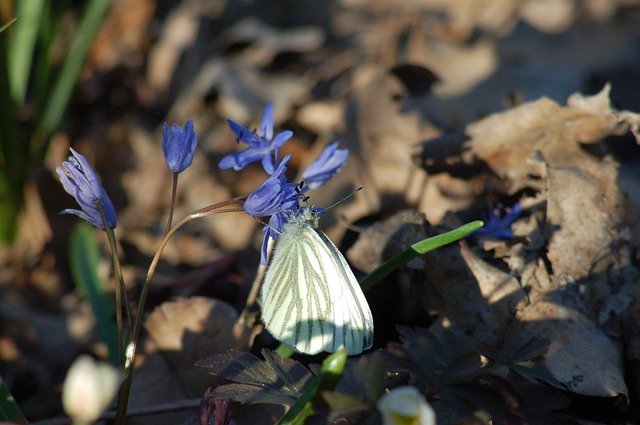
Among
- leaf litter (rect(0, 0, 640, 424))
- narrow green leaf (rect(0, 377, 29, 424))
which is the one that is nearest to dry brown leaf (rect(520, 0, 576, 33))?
leaf litter (rect(0, 0, 640, 424))

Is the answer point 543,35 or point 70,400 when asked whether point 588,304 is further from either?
point 543,35

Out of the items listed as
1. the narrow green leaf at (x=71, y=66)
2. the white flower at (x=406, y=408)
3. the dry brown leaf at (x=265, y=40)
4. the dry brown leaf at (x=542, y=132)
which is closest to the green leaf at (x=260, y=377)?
the white flower at (x=406, y=408)

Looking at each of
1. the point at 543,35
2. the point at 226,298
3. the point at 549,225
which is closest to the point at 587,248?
the point at 549,225

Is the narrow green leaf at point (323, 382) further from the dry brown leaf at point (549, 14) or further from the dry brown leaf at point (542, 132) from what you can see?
the dry brown leaf at point (549, 14)

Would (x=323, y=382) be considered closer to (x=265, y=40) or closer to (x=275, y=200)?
(x=275, y=200)

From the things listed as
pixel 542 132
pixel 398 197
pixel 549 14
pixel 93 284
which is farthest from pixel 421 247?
pixel 549 14

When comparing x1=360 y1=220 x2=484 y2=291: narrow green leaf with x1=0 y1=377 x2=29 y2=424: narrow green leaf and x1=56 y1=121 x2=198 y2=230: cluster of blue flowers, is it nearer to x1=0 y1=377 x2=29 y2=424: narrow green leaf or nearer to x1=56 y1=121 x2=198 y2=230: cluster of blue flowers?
x1=56 y1=121 x2=198 y2=230: cluster of blue flowers
